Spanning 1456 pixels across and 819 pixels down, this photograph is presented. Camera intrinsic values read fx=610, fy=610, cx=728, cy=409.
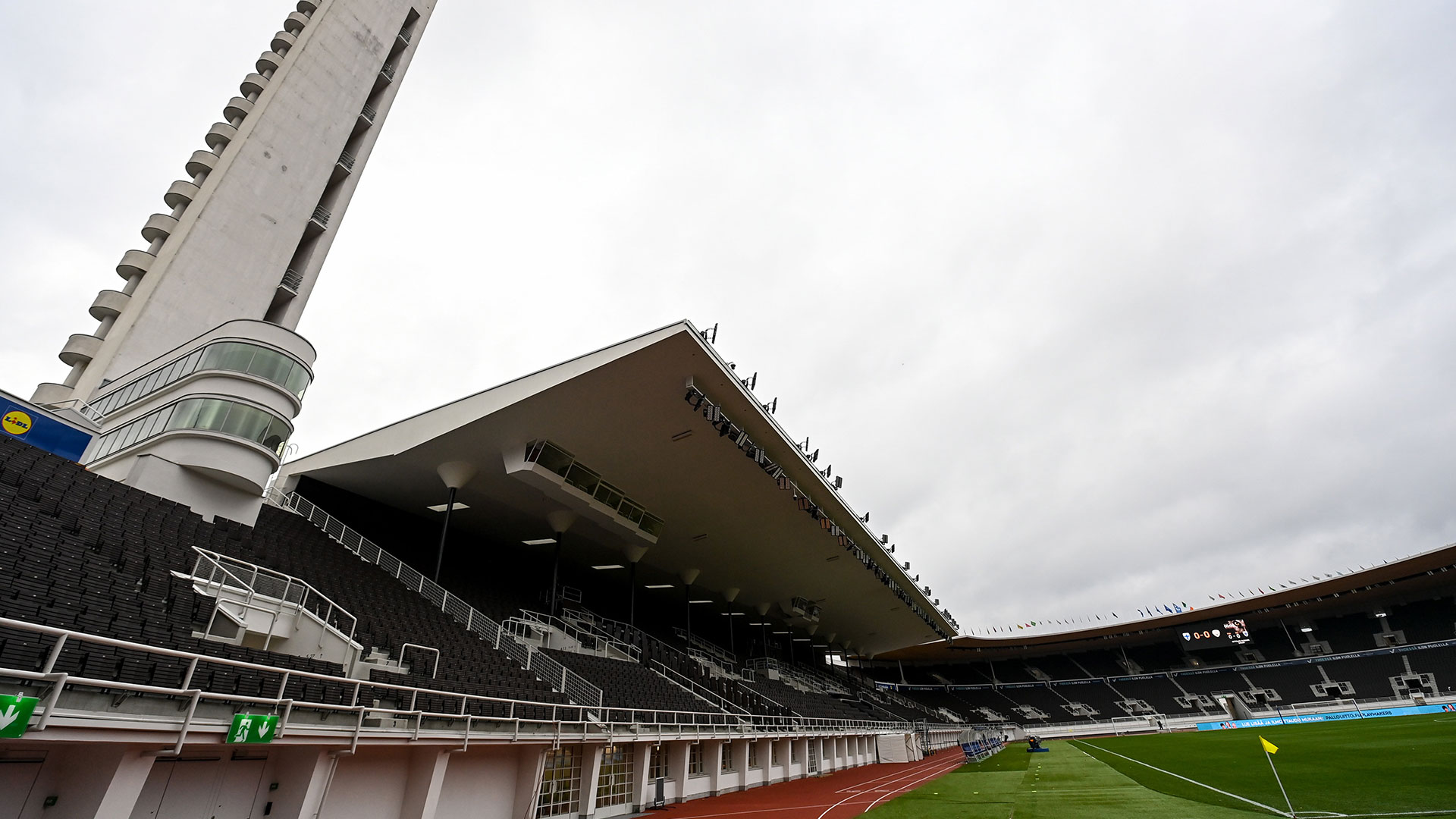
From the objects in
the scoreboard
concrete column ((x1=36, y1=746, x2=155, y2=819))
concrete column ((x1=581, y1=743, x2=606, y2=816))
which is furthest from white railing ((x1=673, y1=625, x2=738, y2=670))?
the scoreboard

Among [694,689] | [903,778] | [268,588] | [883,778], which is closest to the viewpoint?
[268,588]

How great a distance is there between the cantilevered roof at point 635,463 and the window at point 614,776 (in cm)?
870

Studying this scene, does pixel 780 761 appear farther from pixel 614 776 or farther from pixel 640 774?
pixel 614 776

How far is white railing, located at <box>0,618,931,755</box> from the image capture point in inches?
218

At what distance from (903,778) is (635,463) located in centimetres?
1681

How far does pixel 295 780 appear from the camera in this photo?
8.41m

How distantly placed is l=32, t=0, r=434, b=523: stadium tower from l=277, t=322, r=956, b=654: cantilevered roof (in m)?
4.82

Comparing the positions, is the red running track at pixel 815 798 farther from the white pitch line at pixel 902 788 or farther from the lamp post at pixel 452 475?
the lamp post at pixel 452 475

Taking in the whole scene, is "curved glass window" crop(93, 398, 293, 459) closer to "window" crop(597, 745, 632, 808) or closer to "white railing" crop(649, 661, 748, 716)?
"window" crop(597, 745, 632, 808)

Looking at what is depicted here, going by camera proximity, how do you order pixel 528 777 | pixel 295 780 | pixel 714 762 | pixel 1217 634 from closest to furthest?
pixel 295 780 → pixel 528 777 → pixel 714 762 → pixel 1217 634

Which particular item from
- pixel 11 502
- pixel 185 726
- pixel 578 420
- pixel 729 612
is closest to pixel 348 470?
pixel 578 420

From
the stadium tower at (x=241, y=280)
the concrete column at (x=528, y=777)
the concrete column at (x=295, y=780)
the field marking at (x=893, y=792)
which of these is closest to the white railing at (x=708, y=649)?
the field marking at (x=893, y=792)

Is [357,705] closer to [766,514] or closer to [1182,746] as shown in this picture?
[766,514]

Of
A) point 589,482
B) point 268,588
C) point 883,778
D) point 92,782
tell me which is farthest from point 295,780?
point 883,778
